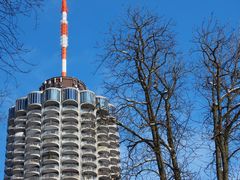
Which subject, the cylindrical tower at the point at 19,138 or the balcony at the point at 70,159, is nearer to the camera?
the balcony at the point at 70,159

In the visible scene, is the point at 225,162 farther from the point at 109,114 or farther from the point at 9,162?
the point at 9,162

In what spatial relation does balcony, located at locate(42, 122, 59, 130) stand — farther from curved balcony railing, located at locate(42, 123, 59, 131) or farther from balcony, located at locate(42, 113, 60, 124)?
balcony, located at locate(42, 113, 60, 124)

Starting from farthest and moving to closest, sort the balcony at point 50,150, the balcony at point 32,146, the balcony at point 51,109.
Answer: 1. the balcony at point 51,109
2. the balcony at point 32,146
3. the balcony at point 50,150

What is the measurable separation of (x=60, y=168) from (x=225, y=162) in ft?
348

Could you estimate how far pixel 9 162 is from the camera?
123m

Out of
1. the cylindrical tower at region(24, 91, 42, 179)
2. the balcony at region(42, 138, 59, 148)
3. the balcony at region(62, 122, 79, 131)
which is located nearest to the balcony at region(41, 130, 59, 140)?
the balcony at region(42, 138, 59, 148)

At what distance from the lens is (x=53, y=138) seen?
11825 cm

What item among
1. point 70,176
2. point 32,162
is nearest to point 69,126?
point 32,162

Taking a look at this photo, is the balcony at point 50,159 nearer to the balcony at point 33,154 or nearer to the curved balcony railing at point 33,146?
the balcony at point 33,154

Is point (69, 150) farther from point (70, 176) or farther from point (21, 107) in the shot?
point (21, 107)

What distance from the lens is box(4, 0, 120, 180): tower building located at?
4496 inches

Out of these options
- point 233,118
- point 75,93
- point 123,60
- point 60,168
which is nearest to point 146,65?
point 123,60

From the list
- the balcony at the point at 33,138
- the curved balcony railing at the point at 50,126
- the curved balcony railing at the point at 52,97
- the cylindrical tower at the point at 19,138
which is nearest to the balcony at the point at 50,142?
the balcony at the point at 33,138

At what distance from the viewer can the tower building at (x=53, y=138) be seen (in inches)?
4496
